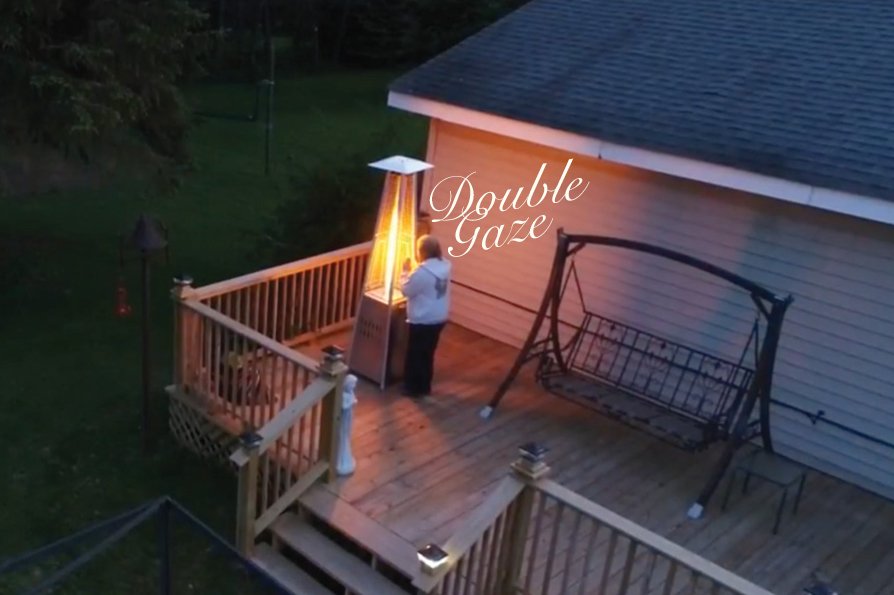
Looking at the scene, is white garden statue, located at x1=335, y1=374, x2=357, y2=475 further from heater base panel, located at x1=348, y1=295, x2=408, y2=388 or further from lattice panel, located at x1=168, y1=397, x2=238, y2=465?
heater base panel, located at x1=348, y1=295, x2=408, y2=388

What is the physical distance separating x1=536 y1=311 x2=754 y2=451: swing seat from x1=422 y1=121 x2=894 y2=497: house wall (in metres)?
0.18

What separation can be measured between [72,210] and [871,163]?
12.4 meters

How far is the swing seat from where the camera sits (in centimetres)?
741

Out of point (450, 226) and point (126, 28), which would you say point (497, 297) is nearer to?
point (450, 226)

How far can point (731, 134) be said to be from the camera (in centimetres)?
786

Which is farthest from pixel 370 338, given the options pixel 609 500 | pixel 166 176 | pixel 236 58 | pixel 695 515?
pixel 236 58

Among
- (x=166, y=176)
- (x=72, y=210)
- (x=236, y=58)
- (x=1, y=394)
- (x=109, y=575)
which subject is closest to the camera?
(x=109, y=575)

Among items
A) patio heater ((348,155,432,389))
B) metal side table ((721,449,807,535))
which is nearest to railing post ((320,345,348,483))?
patio heater ((348,155,432,389))

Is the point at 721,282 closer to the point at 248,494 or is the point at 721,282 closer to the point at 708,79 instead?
the point at 708,79

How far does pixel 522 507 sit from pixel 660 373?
133 inches

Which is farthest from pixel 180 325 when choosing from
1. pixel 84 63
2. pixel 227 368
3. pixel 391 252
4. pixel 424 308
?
pixel 84 63

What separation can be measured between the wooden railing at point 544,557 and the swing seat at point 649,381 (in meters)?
1.23

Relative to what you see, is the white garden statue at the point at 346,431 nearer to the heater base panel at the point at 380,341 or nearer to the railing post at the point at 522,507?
the heater base panel at the point at 380,341

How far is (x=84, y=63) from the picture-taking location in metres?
9.63
